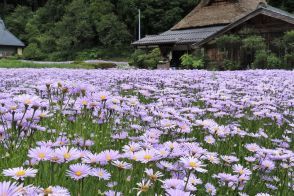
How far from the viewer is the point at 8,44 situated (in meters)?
50.7

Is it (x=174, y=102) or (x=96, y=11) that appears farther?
(x=96, y=11)

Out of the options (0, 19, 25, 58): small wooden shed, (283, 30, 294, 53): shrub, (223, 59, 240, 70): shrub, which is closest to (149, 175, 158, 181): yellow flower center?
(283, 30, 294, 53): shrub

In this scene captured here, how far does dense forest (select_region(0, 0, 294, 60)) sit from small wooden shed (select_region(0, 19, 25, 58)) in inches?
65.6

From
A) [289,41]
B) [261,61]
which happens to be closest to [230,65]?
[261,61]

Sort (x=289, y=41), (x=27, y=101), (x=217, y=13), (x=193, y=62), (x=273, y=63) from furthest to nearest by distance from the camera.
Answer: (x=217, y=13) → (x=193, y=62) → (x=289, y=41) → (x=273, y=63) → (x=27, y=101)

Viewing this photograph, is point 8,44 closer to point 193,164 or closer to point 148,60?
point 148,60

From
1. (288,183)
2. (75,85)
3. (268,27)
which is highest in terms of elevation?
(268,27)

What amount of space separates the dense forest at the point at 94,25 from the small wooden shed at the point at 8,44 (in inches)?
65.6

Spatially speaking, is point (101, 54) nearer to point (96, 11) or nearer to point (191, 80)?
point (96, 11)

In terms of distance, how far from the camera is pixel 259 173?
2.83 meters

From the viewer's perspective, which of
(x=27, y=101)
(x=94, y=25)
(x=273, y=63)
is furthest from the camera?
(x=94, y=25)

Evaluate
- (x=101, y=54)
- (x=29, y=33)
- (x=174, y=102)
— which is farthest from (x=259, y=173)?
(x=29, y=33)

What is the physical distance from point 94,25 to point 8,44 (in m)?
11.0

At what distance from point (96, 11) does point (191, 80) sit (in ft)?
142
